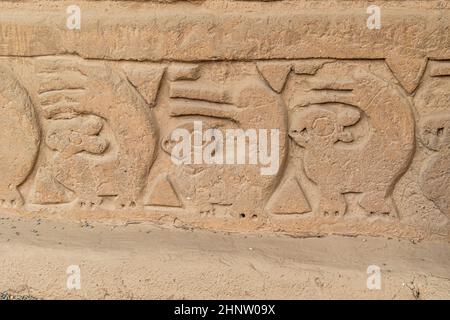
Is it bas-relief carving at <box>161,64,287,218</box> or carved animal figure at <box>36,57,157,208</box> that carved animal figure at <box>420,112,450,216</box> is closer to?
bas-relief carving at <box>161,64,287,218</box>

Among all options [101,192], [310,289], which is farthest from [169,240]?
[310,289]

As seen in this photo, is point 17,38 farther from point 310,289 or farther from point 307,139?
point 310,289

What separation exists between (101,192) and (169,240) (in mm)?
382

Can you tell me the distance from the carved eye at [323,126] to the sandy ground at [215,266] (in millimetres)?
443

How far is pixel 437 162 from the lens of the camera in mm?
2414

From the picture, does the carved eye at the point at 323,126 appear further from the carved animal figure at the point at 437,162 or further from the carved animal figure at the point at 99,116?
the carved animal figure at the point at 99,116

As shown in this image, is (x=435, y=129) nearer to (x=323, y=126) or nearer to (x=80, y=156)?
(x=323, y=126)

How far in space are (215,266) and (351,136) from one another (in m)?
0.76

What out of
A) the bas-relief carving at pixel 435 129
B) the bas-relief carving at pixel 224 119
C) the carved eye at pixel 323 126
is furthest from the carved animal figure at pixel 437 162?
the bas-relief carving at pixel 224 119

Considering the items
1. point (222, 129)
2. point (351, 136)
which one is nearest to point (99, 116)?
point (222, 129)

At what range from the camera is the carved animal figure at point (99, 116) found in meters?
2.52

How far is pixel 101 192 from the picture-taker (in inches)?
103

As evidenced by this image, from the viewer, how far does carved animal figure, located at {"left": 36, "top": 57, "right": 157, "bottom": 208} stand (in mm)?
2518

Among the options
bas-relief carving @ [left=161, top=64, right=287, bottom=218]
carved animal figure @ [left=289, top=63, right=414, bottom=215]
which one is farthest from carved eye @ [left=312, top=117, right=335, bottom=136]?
bas-relief carving @ [left=161, top=64, right=287, bottom=218]
